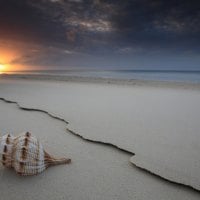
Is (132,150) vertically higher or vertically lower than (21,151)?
lower

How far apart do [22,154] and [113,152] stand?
2.36 ft

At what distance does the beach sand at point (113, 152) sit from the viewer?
1.31 meters

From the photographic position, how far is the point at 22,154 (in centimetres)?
131

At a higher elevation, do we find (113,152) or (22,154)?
(22,154)

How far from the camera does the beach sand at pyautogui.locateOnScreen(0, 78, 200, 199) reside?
1307mm

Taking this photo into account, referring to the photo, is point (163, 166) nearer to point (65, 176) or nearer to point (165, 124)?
point (65, 176)

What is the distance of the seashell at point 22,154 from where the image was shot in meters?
1.32

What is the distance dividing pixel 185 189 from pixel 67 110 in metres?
2.01

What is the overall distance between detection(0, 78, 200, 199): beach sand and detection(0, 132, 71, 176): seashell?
7cm

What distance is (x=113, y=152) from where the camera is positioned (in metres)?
1.76

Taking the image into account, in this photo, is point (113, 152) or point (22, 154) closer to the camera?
point (22, 154)

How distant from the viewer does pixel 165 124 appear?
95.5 inches

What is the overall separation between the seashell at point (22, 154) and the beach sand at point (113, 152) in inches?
2.9

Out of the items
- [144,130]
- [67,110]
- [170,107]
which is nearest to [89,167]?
[144,130]
